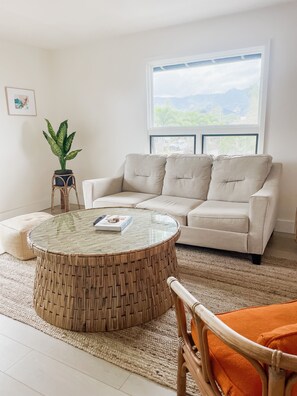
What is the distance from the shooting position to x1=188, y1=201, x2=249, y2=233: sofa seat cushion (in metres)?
2.57

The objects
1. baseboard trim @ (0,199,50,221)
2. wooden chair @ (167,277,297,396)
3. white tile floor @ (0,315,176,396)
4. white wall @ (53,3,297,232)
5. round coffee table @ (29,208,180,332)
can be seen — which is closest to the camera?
wooden chair @ (167,277,297,396)

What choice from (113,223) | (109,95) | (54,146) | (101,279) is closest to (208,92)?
(109,95)

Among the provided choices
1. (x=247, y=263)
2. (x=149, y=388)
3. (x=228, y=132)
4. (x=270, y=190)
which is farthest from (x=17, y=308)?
(x=228, y=132)

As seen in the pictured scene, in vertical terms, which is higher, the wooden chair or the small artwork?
the small artwork

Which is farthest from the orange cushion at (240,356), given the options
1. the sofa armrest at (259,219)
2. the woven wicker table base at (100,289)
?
the sofa armrest at (259,219)

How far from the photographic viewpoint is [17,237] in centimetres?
274

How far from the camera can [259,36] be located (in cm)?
320

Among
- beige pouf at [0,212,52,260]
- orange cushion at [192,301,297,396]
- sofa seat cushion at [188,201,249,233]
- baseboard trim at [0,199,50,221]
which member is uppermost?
orange cushion at [192,301,297,396]

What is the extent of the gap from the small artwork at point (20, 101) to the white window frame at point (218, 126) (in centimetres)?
180

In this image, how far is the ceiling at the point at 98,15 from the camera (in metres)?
2.93

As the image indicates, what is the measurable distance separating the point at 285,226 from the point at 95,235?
2394 millimetres

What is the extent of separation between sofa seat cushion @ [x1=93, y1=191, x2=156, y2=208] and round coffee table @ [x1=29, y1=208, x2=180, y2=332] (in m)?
1.24

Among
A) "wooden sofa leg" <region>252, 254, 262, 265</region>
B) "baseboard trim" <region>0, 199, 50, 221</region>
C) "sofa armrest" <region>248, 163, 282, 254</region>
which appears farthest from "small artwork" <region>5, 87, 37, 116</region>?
"wooden sofa leg" <region>252, 254, 262, 265</region>

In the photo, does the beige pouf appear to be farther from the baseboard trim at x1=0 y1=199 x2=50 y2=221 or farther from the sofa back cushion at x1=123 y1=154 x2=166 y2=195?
the baseboard trim at x1=0 y1=199 x2=50 y2=221
